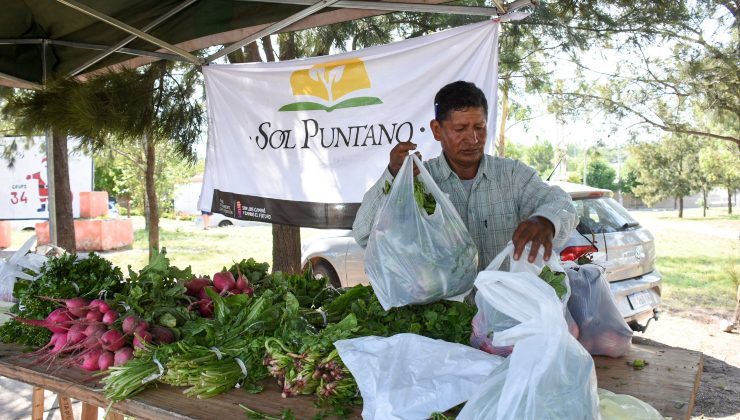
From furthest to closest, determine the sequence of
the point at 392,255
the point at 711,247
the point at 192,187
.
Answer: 1. the point at 192,187
2. the point at 711,247
3. the point at 392,255

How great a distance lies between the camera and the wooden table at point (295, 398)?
184cm

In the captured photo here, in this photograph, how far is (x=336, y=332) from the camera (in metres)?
1.96

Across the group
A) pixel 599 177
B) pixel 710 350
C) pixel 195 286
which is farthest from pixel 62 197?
pixel 599 177

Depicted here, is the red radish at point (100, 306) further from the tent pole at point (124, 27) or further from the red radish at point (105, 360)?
the tent pole at point (124, 27)

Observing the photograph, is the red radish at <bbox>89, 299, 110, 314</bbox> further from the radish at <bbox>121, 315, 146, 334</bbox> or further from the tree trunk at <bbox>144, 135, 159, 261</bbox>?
the tree trunk at <bbox>144, 135, 159, 261</bbox>

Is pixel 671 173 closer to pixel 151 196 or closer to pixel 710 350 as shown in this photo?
pixel 710 350

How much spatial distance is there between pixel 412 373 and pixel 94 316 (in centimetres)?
156

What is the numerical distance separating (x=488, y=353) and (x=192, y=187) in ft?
122

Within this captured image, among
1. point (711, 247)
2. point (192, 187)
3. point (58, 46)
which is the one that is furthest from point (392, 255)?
point (192, 187)

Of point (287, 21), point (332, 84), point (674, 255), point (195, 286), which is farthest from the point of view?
point (674, 255)

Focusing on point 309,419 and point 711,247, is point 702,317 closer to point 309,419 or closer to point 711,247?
point 309,419

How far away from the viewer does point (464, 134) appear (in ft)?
7.82

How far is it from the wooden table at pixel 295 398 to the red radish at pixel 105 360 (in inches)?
2.5

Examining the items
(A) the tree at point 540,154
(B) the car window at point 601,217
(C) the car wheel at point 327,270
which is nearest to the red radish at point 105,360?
(B) the car window at point 601,217
